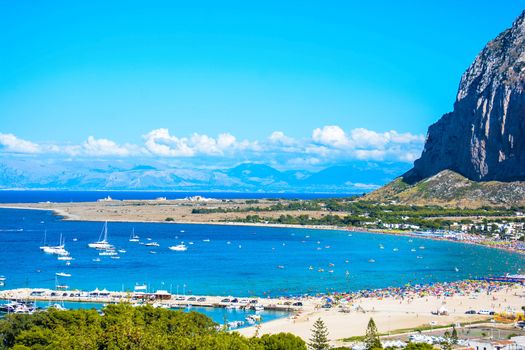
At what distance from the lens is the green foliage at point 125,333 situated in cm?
3709

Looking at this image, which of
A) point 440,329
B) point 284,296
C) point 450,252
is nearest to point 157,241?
point 450,252

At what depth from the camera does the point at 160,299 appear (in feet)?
256

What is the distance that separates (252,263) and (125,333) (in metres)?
77.1

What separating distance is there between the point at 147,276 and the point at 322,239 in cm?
6565

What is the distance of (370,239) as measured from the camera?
156375mm

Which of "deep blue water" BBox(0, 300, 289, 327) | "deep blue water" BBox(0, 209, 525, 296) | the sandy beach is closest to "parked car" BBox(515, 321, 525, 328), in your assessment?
the sandy beach

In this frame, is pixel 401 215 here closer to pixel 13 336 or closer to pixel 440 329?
pixel 440 329

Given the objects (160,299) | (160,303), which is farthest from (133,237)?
(160,303)

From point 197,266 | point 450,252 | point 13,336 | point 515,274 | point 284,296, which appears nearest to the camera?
point 13,336

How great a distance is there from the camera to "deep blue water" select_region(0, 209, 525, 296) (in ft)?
299

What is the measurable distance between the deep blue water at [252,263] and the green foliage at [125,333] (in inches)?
1296

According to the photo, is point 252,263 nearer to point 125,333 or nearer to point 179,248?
point 179,248

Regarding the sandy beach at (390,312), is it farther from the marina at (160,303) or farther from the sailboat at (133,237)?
the sailboat at (133,237)

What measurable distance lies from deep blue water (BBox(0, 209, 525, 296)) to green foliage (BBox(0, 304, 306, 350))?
32.9 meters
